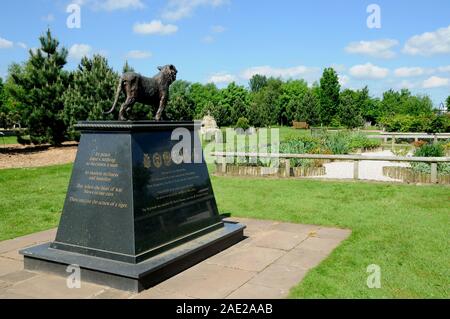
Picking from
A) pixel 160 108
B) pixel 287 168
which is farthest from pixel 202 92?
pixel 160 108

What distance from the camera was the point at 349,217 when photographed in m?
8.12

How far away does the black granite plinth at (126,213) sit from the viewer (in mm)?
4918

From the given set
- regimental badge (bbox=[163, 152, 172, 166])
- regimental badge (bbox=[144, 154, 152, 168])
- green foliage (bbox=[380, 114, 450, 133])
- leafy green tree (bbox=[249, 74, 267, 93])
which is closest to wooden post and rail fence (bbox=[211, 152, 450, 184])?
regimental badge (bbox=[163, 152, 172, 166])

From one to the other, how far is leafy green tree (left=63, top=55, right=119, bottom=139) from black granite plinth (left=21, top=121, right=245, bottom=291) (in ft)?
47.3

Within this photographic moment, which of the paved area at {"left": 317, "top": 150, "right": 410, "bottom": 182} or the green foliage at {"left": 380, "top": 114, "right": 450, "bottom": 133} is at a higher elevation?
the green foliage at {"left": 380, "top": 114, "right": 450, "bottom": 133}

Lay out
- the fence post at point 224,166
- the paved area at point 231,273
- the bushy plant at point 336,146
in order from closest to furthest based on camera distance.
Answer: the paved area at point 231,273
the fence post at point 224,166
the bushy plant at point 336,146

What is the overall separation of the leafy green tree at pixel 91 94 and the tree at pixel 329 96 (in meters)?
44.2

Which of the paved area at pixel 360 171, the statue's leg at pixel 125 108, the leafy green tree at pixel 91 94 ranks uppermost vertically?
the leafy green tree at pixel 91 94

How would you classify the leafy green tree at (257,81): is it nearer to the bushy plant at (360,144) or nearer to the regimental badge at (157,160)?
the bushy plant at (360,144)

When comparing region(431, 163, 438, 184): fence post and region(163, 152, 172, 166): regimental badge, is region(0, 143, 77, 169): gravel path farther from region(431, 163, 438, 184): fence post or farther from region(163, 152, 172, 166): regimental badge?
region(431, 163, 438, 184): fence post

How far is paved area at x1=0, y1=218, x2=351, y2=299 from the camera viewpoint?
4551mm

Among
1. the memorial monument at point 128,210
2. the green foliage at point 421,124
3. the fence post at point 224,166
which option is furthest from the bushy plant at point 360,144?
the memorial monument at point 128,210

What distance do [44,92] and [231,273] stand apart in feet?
68.0

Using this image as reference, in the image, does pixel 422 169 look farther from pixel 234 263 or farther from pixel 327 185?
pixel 234 263
